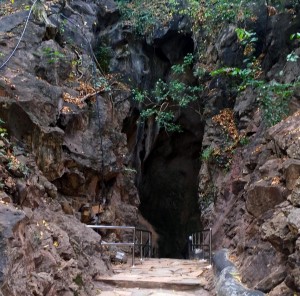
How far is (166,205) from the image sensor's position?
801 inches

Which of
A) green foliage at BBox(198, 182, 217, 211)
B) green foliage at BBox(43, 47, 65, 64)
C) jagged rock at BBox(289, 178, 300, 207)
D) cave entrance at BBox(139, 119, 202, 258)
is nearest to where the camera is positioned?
jagged rock at BBox(289, 178, 300, 207)

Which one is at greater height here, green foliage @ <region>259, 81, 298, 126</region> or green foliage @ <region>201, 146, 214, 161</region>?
green foliage @ <region>259, 81, 298, 126</region>

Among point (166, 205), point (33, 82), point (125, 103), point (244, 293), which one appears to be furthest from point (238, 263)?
point (166, 205)

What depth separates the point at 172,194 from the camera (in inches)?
794

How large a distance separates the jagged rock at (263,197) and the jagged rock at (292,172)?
18cm

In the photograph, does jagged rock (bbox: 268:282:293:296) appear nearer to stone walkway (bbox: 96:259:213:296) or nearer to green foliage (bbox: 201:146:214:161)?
stone walkway (bbox: 96:259:213:296)

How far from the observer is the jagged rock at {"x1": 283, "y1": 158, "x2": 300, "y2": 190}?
467cm

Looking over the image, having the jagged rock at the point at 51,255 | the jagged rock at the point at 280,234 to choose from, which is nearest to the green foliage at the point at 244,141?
the jagged rock at the point at 51,255

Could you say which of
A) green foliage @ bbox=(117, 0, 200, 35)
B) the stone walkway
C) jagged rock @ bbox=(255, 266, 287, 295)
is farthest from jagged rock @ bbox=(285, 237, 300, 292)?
green foliage @ bbox=(117, 0, 200, 35)

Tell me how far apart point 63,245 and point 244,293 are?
2.58m

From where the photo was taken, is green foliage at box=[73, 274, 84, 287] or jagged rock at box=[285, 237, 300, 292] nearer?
jagged rock at box=[285, 237, 300, 292]

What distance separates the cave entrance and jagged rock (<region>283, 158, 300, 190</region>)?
568 inches

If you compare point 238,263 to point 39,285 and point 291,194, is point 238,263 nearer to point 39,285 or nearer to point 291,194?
point 291,194

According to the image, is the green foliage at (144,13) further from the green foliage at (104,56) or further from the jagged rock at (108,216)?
the jagged rock at (108,216)
